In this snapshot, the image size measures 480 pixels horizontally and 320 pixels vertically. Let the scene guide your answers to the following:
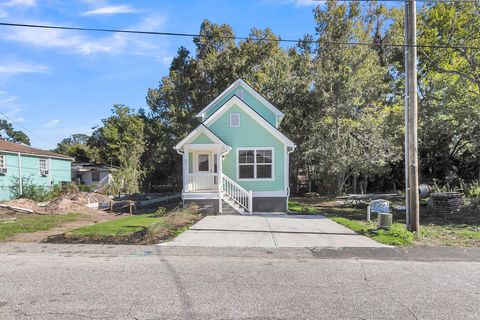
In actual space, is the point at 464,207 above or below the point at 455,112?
A: below

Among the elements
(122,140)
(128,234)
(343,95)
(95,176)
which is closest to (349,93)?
(343,95)

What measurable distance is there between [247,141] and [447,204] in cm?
984

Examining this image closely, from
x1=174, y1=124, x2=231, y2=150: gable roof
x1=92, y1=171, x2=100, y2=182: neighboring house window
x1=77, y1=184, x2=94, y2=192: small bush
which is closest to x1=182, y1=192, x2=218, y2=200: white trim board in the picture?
x1=174, y1=124, x2=231, y2=150: gable roof

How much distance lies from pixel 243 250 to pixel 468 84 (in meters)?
17.6

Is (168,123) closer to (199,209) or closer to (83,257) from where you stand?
(199,209)

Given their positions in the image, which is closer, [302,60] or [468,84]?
[468,84]

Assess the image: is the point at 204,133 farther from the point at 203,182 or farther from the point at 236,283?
the point at 236,283

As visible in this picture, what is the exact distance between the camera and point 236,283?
20.4 feet

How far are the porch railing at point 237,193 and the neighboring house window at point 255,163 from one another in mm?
962

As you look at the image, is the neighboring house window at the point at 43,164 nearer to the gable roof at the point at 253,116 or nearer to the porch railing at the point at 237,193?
the gable roof at the point at 253,116

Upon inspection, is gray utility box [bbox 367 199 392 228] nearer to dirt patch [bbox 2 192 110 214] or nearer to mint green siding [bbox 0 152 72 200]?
dirt patch [bbox 2 192 110 214]

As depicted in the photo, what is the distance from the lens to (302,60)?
30.4 metres

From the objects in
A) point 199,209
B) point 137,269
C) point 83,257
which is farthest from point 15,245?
point 199,209

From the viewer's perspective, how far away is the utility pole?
10.9m
